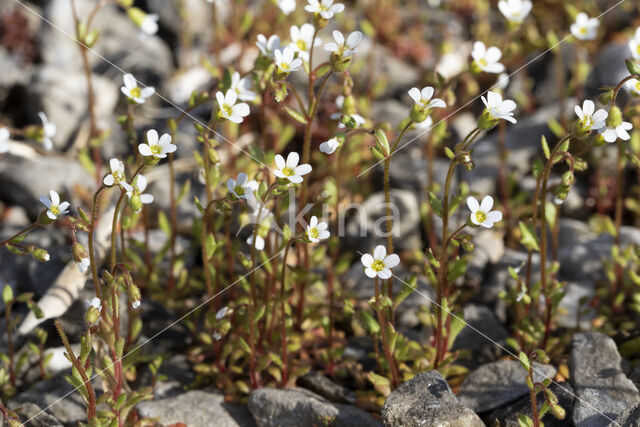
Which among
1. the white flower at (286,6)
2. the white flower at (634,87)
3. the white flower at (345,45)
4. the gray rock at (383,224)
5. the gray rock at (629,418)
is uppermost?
the white flower at (286,6)

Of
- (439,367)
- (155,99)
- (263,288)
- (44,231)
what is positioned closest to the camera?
(439,367)

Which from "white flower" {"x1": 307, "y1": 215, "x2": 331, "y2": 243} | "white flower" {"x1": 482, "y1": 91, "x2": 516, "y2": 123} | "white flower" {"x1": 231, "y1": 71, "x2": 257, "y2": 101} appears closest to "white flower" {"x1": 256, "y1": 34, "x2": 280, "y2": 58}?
"white flower" {"x1": 231, "y1": 71, "x2": 257, "y2": 101}

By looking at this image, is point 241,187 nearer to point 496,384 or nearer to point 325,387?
point 325,387

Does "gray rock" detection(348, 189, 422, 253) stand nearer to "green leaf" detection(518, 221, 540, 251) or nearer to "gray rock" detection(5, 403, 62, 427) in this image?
"green leaf" detection(518, 221, 540, 251)

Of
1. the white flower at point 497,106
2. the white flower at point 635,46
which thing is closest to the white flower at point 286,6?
the white flower at point 497,106

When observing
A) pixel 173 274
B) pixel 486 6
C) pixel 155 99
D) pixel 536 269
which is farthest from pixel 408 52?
pixel 173 274

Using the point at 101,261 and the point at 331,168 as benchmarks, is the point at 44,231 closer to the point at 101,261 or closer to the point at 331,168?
the point at 101,261

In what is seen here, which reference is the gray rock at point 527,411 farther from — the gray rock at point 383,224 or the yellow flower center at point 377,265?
the gray rock at point 383,224
